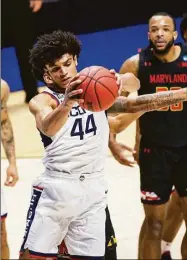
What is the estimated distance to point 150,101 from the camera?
11.7 feet

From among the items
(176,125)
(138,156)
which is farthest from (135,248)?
(176,125)

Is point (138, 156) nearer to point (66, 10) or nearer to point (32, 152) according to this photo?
point (32, 152)

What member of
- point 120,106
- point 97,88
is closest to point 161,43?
point 120,106

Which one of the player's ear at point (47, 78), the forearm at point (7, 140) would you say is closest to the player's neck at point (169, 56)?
the forearm at point (7, 140)

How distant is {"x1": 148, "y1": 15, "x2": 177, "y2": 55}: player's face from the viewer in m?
4.71

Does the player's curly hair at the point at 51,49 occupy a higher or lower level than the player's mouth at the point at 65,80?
higher

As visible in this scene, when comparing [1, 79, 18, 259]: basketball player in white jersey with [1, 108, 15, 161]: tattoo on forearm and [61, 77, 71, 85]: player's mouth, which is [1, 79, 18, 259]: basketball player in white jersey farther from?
[61, 77, 71, 85]: player's mouth

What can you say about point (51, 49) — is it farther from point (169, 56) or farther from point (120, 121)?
point (169, 56)

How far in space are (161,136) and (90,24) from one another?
5.69 m

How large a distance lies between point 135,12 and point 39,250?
6608 millimetres

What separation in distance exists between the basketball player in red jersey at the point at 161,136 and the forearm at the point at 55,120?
1474mm

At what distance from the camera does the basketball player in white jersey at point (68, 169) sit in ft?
11.9

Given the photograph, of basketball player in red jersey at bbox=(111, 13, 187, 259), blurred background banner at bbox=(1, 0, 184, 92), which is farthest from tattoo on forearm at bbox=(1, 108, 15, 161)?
blurred background banner at bbox=(1, 0, 184, 92)

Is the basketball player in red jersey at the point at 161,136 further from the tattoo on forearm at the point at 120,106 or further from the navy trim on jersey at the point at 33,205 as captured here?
the navy trim on jersey at the point at 33,205
